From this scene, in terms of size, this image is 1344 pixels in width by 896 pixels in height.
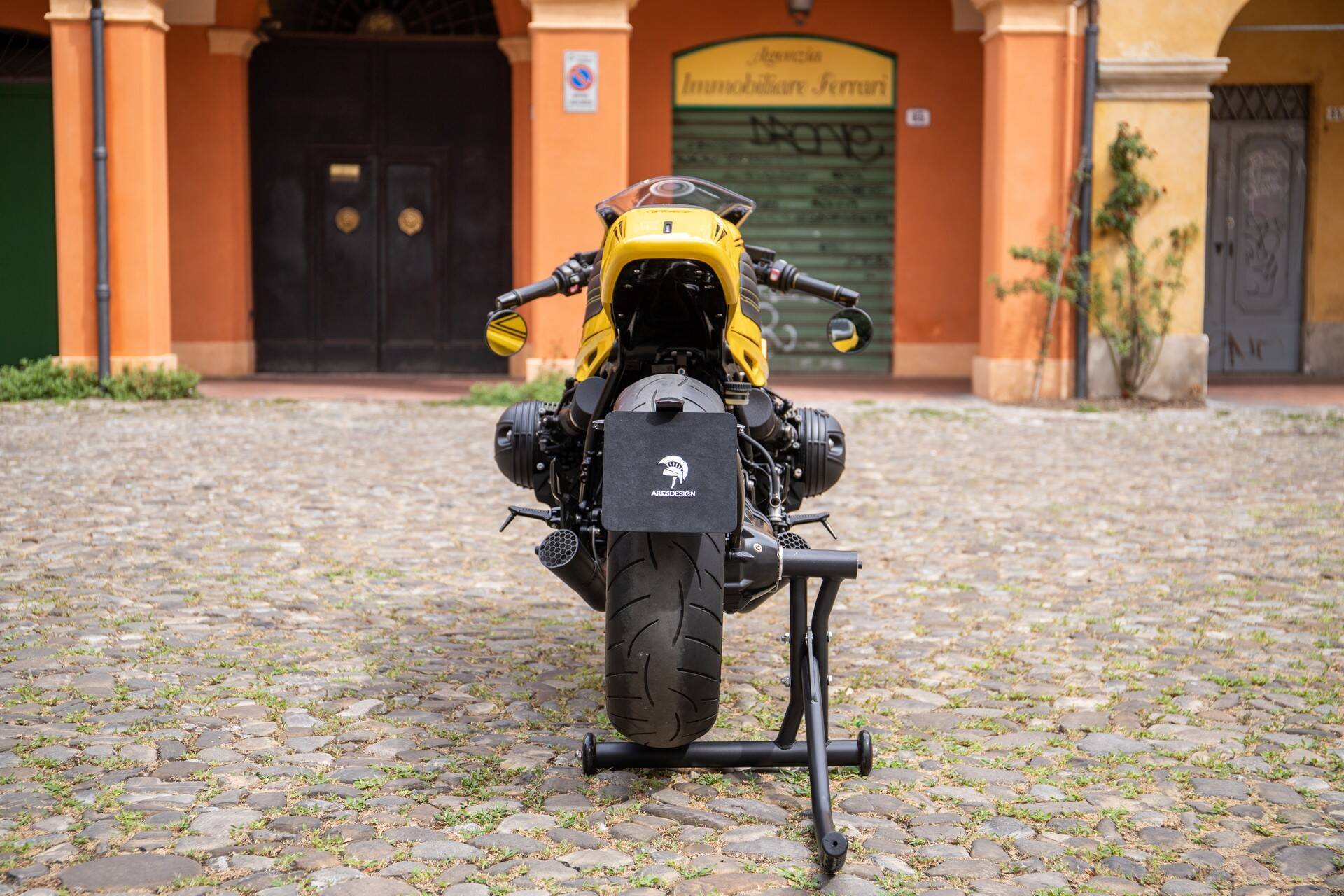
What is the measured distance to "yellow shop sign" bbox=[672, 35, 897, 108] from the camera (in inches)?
660

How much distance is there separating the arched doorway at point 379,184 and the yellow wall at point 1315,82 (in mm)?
8557

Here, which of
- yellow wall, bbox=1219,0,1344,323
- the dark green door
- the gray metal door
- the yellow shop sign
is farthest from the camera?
the gray metal door

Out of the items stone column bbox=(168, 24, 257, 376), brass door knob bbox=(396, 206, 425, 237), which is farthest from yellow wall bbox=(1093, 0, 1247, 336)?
stone column bbox=(168, 24, 257, 376)

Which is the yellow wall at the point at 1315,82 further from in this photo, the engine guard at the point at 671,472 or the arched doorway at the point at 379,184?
the engine guard at the point at 671,472

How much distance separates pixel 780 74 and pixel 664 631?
14231 mm

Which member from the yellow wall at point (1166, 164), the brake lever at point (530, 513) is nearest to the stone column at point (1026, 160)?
the yellow wall at point (1166, 164)

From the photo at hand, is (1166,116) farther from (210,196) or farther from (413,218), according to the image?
(210,196)

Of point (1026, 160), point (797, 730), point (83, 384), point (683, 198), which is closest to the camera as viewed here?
point (797, 730)

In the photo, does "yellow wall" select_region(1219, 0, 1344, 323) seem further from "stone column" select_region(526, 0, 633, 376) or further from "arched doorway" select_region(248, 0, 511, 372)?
"arched doorway" select_region(248, 0, 511, 372)

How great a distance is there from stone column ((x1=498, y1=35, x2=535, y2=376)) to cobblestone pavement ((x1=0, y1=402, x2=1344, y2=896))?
815cm

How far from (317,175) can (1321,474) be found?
11.3m

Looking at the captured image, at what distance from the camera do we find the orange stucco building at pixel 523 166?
1606 centimetres

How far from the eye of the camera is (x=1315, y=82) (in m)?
17.2

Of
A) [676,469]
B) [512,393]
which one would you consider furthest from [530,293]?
[512,393]
